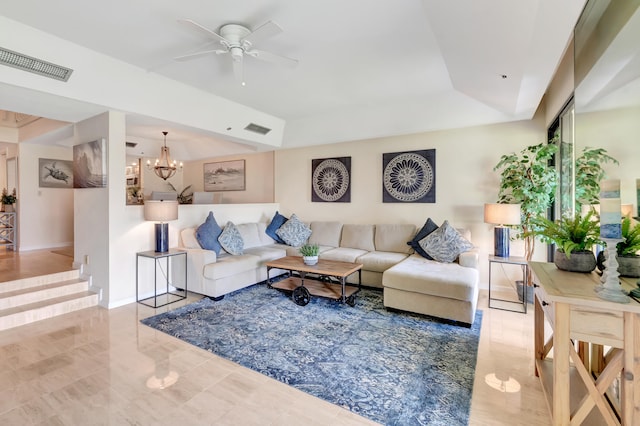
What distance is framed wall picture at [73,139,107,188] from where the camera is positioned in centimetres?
366

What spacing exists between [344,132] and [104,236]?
12.8 feet

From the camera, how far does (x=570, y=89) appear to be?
291cm

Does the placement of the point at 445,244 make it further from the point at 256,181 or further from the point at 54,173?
the point at 54,173

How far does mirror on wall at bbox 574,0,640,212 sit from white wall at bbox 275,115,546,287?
175cm

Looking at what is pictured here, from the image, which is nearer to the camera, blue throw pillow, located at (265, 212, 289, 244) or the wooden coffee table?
the wooden coffee table

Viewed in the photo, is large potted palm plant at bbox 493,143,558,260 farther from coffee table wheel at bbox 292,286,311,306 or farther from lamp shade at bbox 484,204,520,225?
coffee table wheel at bbox 292,286,311,306

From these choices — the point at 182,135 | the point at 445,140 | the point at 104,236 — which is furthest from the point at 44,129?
the point at 445,140

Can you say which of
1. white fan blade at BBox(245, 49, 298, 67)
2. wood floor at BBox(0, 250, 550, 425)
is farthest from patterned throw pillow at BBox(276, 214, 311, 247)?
white fan blade at BBox(245, 49, 298, 67)

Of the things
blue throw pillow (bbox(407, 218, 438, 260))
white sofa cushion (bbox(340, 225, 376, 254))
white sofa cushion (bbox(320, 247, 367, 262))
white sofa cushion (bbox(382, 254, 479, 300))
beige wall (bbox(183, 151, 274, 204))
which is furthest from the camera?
beige wall (bbox(183, 151, 274, 204))

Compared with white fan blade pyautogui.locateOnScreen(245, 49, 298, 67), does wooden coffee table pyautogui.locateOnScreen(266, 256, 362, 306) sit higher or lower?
lower

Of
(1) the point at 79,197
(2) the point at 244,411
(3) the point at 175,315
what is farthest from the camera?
(1) the point at 79,197

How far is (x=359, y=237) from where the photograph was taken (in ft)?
16.7

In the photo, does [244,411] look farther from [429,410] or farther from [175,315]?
[175,315]

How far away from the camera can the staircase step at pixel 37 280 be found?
3604 mm
